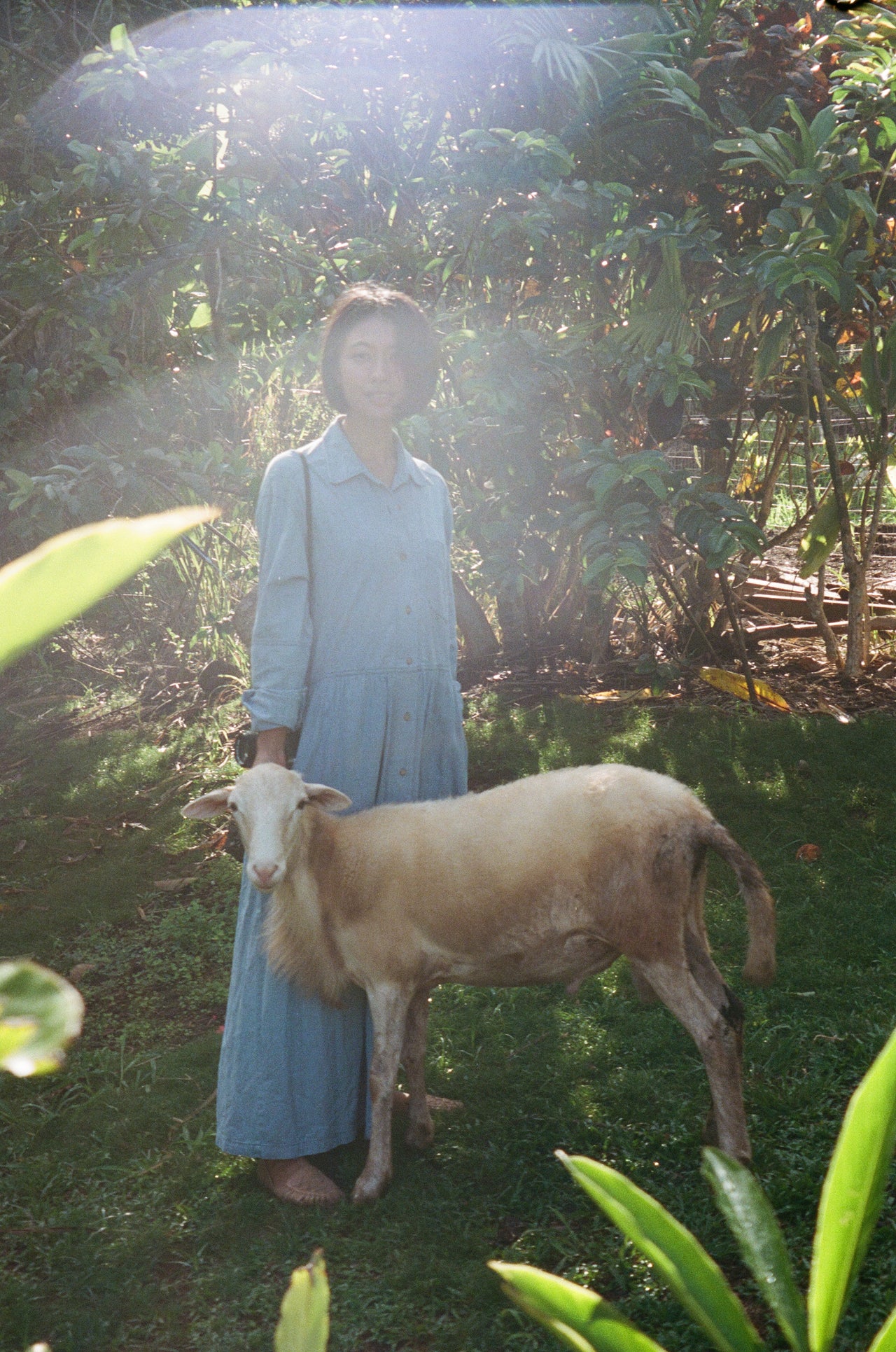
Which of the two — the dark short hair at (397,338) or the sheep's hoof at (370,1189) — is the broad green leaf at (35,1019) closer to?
the sheep's hoof at (370,1189)

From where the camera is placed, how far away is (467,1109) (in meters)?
3.60

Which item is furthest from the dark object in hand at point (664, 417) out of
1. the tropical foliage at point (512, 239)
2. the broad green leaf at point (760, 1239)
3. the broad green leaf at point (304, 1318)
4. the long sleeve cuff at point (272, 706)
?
the broad green leaf at point (304, 1318)

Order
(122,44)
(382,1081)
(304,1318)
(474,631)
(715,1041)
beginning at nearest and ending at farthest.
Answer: (304,1318) → (715,1041) → (382,1081) → (122,44) → (474,631)

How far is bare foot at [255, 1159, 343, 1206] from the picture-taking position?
314cm

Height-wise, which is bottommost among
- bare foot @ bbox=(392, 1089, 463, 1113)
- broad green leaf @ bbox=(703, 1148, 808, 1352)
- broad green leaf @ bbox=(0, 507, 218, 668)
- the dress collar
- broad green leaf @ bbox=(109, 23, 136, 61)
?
bare foot @ bbox=(392, 1089, 463, 1113)

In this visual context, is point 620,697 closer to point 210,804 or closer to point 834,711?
point 834,711

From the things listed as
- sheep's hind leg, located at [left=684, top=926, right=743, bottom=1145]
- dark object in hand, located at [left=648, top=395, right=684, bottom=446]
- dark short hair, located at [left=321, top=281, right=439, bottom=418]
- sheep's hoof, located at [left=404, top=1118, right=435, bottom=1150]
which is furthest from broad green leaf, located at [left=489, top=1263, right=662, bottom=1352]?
dark object in hand, located at [left=648, top=395, right=684, bottom=446]

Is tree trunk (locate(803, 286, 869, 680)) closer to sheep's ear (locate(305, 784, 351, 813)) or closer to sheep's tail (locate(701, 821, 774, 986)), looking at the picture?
sheep's tail (locate(701, 821, 774, 986))

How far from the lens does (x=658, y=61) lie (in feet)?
16.6

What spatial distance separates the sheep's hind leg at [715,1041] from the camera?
2.92m

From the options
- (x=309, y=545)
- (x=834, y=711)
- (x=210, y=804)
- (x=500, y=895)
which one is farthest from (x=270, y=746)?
(x=834, y=711)

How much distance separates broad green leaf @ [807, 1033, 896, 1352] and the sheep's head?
212cm

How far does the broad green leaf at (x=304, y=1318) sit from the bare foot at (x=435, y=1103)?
288 centimetres

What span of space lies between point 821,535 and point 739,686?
1032mm
